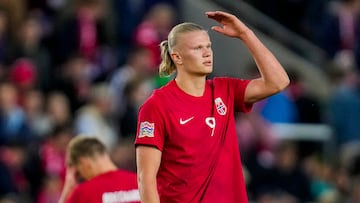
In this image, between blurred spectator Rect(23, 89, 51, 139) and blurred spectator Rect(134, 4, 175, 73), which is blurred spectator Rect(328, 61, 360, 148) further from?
blurred spectator Rect(23, 89, 51, 139)

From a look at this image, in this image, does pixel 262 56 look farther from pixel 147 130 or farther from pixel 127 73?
pixel 127 73

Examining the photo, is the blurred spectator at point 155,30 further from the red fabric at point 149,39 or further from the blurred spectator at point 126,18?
the blurred spectator at point 126,18

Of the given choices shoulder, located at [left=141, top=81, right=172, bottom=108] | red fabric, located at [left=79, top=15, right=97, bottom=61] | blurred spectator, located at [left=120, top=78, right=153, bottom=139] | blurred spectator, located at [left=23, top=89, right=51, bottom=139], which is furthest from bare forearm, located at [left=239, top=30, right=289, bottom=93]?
red fabric, located at [left=79, top=15, right=97, bottom=61]

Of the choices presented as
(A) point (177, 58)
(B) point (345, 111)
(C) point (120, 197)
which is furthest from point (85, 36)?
(A) point (177, 58)

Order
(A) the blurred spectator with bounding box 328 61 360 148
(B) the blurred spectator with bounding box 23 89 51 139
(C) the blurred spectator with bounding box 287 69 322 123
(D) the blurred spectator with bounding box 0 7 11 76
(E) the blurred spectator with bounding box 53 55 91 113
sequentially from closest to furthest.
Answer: (B) the blurred spectator with bounding box 23 89 51 139 < (E) the blurred spectator with bounding box 53 55 91 113 < (D) the blurred spectator with bounding box 0 7 11 76 < (A) the blurred spectator with bounding box 328 61 360 148 < (C) the blurred spectator with bounding box 287 69 322 123

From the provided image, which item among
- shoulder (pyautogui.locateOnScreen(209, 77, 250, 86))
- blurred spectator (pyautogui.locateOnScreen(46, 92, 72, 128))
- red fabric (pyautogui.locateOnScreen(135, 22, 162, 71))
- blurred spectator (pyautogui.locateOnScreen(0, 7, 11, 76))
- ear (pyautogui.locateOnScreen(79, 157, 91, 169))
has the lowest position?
blurred spectator (pyautogui.locateOnScreen(46, 92, 72, 128))

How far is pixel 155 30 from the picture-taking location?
52.6 feet

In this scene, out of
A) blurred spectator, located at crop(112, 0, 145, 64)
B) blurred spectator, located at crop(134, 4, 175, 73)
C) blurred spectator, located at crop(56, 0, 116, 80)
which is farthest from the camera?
blurred spectator, located at crop(112, 0, 145, 64)

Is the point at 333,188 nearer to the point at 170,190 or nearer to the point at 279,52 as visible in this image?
the point at 279,52

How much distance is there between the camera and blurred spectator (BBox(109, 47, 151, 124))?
1514 cm

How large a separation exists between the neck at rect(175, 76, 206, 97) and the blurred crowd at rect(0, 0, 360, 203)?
481cm

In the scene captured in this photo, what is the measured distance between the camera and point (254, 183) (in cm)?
1477

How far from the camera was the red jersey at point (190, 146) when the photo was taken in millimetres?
8719

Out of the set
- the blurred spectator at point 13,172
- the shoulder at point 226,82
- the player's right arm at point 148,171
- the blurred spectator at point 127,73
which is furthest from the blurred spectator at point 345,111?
the player's right arm at point 148,171
